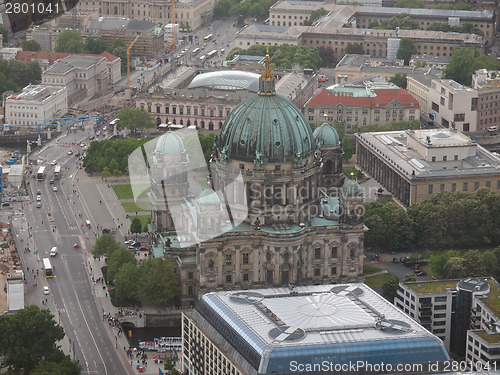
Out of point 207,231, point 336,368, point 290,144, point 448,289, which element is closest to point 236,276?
point 207,231

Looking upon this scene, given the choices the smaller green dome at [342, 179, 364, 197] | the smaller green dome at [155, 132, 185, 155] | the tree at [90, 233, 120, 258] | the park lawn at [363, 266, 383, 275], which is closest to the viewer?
the smaller green dome at [342, 179, 364, 197]

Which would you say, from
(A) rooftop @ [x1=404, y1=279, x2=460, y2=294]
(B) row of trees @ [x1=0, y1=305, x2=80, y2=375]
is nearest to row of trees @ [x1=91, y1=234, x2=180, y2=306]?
(B) row of trees @ [x1=0, y1=305, x2=80, y2=375]

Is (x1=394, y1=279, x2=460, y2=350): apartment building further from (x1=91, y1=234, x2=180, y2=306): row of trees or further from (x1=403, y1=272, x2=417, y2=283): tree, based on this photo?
(x1=91, y1=234, x2=180, y2=306): row of trees

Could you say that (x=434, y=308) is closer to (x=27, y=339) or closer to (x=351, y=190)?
(x=351, y=190)

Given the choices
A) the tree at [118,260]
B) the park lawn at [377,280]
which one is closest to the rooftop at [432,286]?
the park lawn at [377,280]

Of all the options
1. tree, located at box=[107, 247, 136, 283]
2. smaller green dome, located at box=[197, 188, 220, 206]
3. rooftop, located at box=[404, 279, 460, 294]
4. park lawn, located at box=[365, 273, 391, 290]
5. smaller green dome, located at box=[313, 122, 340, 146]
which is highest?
smaller green dome, located at box=[313, 122, 340, 146]

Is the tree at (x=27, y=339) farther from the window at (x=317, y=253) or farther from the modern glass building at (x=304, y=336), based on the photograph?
the window at (x=317, y=253)
